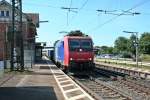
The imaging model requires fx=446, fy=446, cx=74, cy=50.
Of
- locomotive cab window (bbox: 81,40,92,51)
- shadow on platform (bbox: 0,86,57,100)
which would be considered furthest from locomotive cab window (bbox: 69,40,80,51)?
shadow on platform (bbox: 0,86,57,100)

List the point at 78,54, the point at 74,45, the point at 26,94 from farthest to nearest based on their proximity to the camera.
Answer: the point at 74,45
the point at 78,54
the point at 26,94

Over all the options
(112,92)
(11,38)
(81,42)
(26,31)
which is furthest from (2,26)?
(112,92)

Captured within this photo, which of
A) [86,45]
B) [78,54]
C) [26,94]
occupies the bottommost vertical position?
[26,94]

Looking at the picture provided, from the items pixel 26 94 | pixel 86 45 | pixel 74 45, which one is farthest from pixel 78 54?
pixel 26 94

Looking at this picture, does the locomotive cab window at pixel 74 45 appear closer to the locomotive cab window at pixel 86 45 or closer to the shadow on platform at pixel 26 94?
the locomotive cab window at pixel 86 45

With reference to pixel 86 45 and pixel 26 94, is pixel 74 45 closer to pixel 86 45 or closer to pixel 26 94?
pixel 86 45

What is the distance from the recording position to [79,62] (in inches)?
1260

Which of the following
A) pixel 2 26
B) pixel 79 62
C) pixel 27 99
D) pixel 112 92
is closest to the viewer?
pixel 27 99

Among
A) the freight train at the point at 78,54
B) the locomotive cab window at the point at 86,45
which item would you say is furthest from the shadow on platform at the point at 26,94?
the locomotive cab window at the point at 86,45

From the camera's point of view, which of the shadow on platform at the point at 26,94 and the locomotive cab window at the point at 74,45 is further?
the locomotive cab window at the point at 74,45

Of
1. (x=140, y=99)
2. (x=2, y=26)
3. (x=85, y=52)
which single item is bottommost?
(x=140, y=99)

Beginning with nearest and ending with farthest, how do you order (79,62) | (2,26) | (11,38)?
1. (79,62)
2. (11,38)
3. (2,26)

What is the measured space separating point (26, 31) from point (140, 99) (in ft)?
200

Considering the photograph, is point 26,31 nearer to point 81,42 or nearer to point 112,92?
point 81,42
